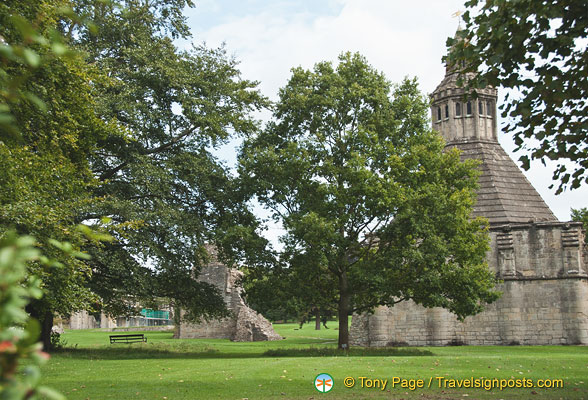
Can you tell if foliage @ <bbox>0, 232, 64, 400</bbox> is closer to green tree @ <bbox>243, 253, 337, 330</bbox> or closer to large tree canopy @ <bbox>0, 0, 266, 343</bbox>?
large tree canopy @ <bbox>0, 0, 266, 343</bbox>

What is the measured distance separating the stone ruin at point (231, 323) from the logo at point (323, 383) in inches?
896

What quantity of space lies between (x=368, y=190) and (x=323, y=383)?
11.3 metres

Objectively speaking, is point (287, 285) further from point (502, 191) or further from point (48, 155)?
point (502, 191)

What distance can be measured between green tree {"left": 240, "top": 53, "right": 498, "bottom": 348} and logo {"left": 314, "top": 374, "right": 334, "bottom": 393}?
962cm

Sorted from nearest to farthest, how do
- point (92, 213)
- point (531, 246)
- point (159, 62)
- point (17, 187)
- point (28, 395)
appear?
1. point (28, 395)
2. point (17, 187)
3. point (92, 213)
4. point (159, 62)
5. point (531, 246)

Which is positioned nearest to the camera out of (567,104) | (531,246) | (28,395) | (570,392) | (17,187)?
(28,395)

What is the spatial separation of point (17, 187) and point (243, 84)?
14528mm

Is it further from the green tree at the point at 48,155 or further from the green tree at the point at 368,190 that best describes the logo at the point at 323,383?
the green tree at the point at 368,190

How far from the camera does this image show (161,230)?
71.3 feet

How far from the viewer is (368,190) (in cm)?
2156

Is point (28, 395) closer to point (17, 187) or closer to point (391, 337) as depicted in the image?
point (17, 187)

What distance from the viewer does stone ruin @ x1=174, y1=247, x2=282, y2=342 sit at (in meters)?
36.1

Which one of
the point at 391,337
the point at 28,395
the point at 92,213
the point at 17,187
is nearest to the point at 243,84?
the point at 92,213

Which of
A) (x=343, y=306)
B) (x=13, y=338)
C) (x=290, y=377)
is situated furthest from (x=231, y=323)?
(x=13, y=338)
